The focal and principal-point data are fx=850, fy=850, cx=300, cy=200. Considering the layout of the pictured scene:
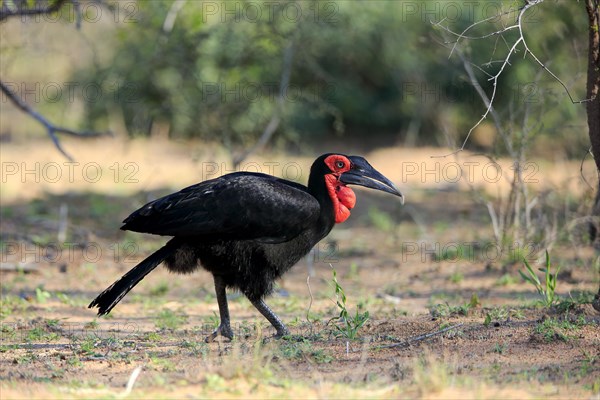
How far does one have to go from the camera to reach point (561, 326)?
199 inches

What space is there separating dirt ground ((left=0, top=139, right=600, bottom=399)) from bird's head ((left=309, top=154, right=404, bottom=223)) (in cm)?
74

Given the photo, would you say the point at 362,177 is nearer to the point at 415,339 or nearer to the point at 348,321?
the point at 348,321

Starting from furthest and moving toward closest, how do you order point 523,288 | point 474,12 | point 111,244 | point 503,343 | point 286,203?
1. point 474,12
2. point 111,244
3. point 523,288
4. point 286,203
5. point 503,343

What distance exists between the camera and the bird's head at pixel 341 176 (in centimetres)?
564

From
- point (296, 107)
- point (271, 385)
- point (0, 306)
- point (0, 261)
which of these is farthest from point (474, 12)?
point (271, 385)

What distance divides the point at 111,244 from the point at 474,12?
25.1 feet

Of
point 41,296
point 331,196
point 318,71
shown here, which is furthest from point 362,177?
point 318,71

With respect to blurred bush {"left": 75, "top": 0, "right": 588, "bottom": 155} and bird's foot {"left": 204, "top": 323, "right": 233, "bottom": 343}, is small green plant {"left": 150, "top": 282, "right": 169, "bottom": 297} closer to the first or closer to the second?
bird's foot {"left": 204, "top": 323, "right": 233, "bottom": 343}

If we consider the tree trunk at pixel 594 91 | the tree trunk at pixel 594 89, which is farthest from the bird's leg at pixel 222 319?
the tree trunk at pixel 594 89

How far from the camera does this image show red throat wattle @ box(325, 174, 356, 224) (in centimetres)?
562

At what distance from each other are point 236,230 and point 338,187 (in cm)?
81

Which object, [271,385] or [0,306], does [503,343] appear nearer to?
[271,385]

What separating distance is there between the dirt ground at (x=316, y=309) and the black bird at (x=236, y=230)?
390 mm

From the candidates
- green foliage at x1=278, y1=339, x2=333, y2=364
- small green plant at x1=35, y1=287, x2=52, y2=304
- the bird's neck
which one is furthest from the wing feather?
small green plant at x1=35, y1=287, x2=52, y2=304
